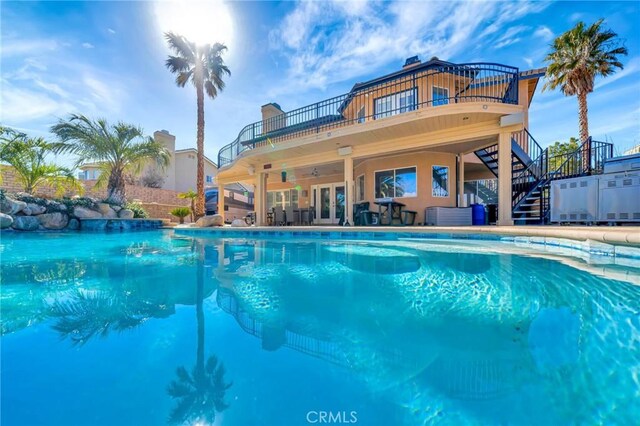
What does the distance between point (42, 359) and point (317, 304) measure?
1.86 m

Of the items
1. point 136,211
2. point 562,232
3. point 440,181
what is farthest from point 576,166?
point 136,211

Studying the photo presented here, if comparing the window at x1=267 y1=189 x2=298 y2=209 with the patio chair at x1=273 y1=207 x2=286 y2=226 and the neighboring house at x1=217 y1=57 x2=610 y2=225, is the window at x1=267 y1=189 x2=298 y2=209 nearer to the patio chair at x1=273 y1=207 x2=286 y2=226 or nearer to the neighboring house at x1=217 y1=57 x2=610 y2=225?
the patio chair at x1=273 y1=207 x2=286 y2=226

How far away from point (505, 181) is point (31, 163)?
786 inches

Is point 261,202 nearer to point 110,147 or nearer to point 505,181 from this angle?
point 110,147

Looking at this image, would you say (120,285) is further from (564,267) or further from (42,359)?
(564,267)

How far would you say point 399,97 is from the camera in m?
10.6

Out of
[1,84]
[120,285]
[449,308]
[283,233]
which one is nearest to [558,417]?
[449,308]

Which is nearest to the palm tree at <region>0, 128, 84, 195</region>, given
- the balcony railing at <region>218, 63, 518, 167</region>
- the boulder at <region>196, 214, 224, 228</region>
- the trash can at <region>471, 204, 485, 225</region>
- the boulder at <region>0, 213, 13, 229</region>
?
the boulder at <region>0, 213, 13, 229</region>

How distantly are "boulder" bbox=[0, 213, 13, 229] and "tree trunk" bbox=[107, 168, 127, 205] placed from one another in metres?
3.96

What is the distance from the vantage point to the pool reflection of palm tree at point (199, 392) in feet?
3.65

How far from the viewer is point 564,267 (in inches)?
145

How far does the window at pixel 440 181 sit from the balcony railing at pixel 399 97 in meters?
2.48

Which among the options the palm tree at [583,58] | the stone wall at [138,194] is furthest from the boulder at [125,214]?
the palm tree at [583,58]

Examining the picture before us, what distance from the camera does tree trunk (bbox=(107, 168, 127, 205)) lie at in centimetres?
1381
